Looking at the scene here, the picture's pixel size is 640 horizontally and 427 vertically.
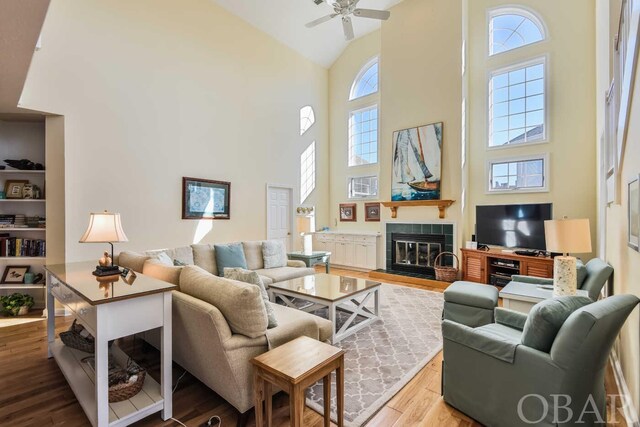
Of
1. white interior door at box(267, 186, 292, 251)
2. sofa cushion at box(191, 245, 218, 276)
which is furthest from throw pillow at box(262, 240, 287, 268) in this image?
white interior door at box(267, 186, 292, 251)

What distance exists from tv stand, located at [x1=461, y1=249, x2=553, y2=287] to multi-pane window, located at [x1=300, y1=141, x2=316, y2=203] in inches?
151

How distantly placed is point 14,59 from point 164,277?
2.16m

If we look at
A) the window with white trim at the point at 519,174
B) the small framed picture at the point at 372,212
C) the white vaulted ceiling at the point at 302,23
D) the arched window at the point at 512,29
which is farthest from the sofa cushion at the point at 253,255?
the arched window at the point at 512,29

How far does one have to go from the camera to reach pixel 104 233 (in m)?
2.39

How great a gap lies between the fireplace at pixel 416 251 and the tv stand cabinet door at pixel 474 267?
20.4 inches

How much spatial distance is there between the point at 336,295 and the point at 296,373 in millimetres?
1693

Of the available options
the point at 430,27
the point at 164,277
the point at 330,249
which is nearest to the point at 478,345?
the point at 164,277

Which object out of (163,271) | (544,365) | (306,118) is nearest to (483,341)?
(544,365)

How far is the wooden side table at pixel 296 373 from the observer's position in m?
1.53

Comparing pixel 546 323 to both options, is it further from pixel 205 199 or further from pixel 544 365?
pixel 205 199

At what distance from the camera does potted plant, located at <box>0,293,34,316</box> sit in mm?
3873

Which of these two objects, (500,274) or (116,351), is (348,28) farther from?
(116,351)

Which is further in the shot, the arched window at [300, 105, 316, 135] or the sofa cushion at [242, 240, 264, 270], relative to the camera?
the arched window at [300, 105, 316, 135]

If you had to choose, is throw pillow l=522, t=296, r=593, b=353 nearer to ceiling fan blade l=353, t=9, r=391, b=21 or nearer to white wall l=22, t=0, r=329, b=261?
ceiling fan blade l=353, t=9, r=391, b=21
